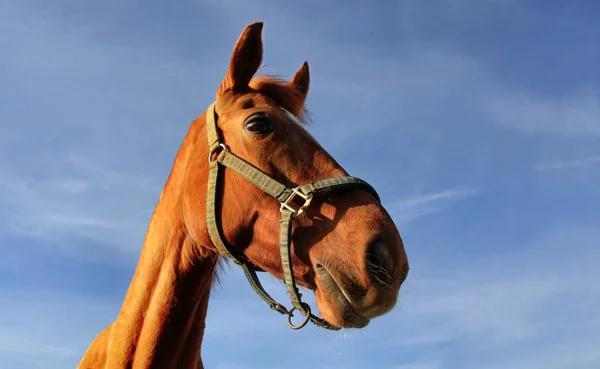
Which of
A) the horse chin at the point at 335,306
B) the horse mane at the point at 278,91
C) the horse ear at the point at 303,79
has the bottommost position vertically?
the horse chin at the point at 335,306

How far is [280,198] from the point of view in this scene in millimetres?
3818

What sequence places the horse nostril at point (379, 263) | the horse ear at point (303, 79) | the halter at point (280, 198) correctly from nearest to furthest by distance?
the horse nostril at point (379, 263)
the halter at point (280, 198)
the horse ear at point (303, 79)

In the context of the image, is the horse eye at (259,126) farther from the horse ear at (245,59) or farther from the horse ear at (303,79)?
the horse ear at (303,79)

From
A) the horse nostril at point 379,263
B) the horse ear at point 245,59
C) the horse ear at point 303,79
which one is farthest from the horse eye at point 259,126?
the horse ear at point 303,79

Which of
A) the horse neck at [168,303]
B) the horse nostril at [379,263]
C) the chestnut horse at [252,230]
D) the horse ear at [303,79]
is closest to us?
→ the horse nostril at [379,263]

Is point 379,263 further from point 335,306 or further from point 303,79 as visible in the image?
point 303,79

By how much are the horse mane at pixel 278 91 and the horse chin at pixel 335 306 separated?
1.93m

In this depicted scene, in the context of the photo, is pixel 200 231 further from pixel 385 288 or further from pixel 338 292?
pixel 385 288

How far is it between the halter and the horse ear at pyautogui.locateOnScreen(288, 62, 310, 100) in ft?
4.81

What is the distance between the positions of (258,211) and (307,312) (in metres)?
0.82

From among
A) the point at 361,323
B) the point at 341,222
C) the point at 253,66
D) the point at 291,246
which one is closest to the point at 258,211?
the point at 291,246

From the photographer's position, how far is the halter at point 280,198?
3.68m

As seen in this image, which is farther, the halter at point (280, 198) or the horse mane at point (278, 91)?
the horse mane at point (278, 91)

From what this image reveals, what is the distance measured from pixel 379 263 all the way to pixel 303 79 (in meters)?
3.02
